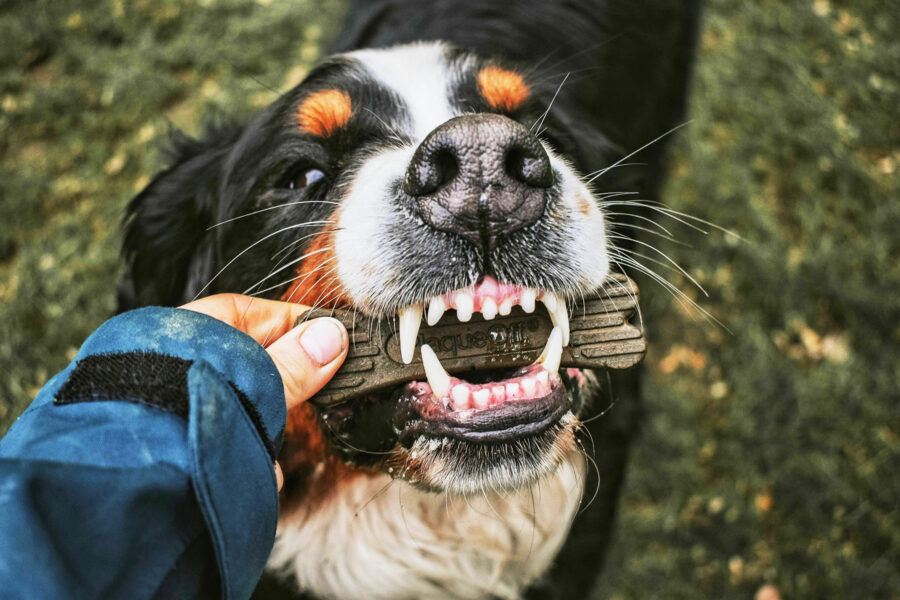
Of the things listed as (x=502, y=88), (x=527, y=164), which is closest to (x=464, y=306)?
(x=527, y=164)

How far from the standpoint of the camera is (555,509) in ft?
7.45

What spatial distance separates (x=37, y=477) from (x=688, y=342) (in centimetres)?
349

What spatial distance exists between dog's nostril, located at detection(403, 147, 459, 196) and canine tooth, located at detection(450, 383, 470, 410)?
44cm

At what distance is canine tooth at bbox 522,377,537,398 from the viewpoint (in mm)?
1582

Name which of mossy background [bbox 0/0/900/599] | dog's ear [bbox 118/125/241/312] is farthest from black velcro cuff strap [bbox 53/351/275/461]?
mossy background [bbox 0/0/900/599]

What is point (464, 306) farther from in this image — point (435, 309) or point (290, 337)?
point (290, 337)

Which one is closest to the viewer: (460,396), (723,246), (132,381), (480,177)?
(132,381)

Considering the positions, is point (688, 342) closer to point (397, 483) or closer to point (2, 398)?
point (397, 483)

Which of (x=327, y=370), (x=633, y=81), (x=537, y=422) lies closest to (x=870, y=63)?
(x=633, y=81)

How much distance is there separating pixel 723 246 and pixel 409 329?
120 inches

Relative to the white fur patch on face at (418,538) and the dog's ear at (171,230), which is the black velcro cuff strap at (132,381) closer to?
the white fur patch on face at (418,538)

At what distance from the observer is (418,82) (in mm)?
2023

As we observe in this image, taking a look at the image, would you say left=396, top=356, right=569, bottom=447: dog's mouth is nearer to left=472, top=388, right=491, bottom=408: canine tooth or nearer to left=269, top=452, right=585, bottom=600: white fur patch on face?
left=472, top=388, right=491, bottom=408: canine tooth

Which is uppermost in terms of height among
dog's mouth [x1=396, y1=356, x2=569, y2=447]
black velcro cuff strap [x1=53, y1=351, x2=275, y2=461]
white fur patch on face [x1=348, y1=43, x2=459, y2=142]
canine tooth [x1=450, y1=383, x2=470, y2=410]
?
black velcro cuff strap [x1=53, y1=351, x2=275, y2=461]
